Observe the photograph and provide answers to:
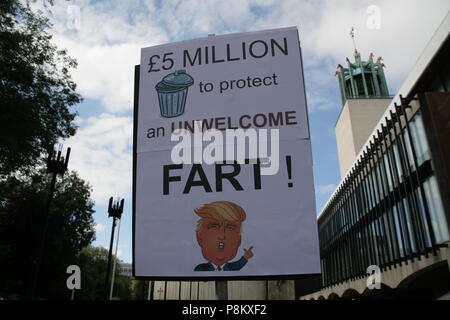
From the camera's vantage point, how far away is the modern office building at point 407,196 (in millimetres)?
16562

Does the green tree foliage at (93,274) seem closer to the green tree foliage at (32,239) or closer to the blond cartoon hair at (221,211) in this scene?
the green tree foliage at (32,239)

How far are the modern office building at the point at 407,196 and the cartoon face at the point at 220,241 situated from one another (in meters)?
16.6

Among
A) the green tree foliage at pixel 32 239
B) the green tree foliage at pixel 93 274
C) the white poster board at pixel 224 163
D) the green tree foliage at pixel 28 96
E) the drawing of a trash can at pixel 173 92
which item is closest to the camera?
the white poster board at pixel 224 163

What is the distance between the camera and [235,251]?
2.38 metres

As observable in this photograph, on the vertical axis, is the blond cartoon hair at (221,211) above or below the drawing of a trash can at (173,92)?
below

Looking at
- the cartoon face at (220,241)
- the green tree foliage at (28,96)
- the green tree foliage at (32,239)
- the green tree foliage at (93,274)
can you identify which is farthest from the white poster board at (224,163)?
the green tree foliage at (93,274)

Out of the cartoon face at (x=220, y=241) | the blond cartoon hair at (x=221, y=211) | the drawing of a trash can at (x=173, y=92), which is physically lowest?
the cartoon face at (x=220, y=241)

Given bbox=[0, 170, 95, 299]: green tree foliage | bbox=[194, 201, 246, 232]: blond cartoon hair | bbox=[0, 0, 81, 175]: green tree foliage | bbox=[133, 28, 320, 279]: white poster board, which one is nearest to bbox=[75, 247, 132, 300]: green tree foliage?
bbox=[0, 170, 95, 299]: green tree foliage

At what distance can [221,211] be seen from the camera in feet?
7.97

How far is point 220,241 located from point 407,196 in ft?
65.5

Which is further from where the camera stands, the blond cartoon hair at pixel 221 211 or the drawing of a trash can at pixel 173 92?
the drawing of a trash can at pixel 173 92

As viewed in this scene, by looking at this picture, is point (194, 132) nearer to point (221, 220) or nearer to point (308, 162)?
point (221, 220)

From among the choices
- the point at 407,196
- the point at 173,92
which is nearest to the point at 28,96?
the point at 173,92
